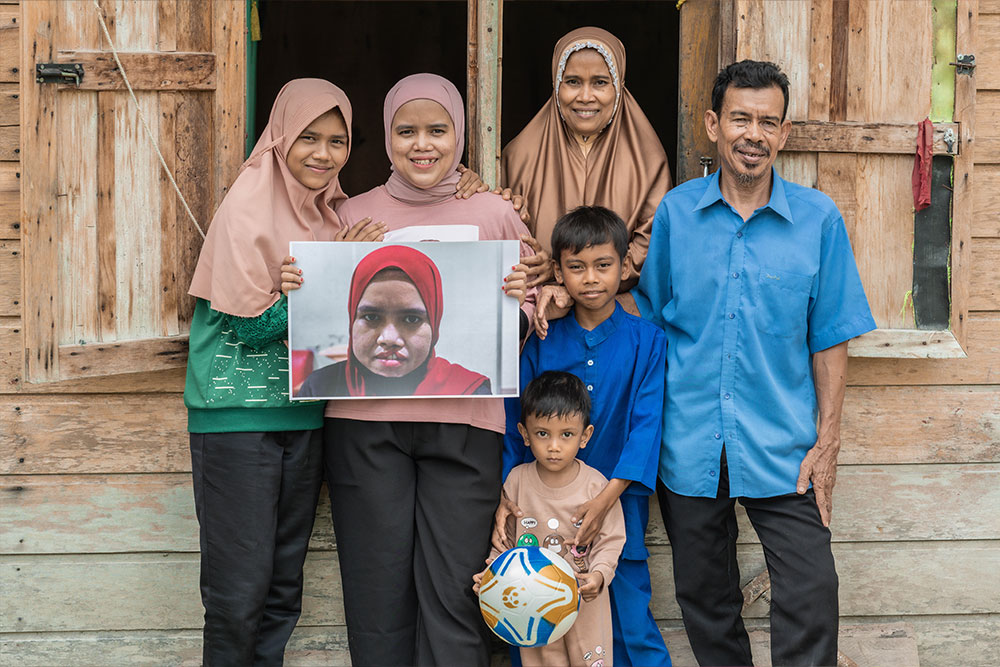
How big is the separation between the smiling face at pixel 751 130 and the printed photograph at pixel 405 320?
0.71 metres

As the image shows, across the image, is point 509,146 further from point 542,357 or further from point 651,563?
point 651,563

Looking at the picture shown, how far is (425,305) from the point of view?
269 centimetres

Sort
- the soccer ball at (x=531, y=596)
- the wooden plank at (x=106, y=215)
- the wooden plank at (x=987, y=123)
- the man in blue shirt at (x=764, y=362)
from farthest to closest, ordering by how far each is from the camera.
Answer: the wooden plank at (x=987, y=123), the wooden plank at (x=106, y=215), the man in blue shirt at (x=764, y=362), the soccer ball at (x=531, y=596)

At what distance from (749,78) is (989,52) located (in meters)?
1.08

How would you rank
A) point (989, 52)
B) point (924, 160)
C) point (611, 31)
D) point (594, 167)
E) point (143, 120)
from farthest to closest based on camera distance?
point (611, 31) < point (989, 52) < point (594, 167) < point (924, 160) < point (143, 120)

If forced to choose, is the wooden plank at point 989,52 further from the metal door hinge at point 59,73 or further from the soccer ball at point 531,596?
the metal door hinge at point 59,73

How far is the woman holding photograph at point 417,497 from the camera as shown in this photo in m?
2.72

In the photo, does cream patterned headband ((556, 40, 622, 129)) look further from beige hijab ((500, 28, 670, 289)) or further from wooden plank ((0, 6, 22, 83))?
wooden plank ((0, 6, 22, 83))

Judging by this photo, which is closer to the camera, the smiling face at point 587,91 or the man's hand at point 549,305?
the man's hand at point 549,305

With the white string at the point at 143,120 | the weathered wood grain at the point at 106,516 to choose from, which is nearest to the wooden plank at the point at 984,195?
the weathered wood grain at the point at 106,516

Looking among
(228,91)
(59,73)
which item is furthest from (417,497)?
(59,73)

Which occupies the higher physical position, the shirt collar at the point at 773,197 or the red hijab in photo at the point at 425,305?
the shirt collar at the point at 773,197

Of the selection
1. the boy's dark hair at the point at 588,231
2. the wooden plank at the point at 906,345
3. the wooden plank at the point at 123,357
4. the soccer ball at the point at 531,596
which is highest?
the boy's dark hair at the point at 588,231

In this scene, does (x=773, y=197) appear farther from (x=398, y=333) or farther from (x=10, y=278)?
(x=10, y=278)
